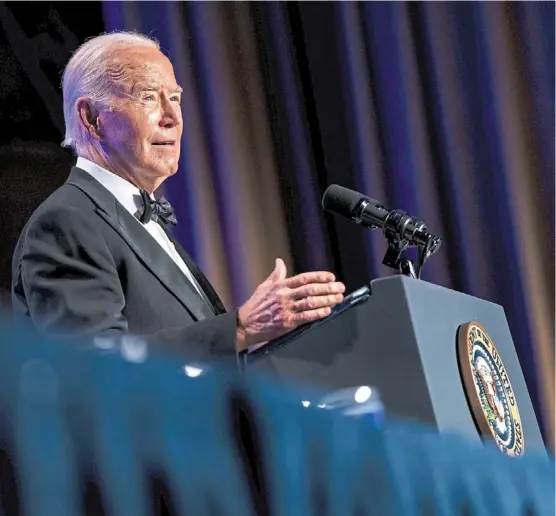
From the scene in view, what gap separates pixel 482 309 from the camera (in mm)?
1480

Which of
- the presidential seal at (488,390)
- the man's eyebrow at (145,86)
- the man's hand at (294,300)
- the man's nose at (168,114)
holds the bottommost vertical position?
the presidential seal at (488,390)

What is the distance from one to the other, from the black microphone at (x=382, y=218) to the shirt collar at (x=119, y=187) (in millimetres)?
307

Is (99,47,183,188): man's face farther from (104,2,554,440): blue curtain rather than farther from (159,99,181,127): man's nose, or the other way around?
(104,2,554,440): blue curtain

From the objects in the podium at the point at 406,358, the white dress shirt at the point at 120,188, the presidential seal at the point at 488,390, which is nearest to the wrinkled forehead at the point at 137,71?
the white dress shirt at the point at 120,188

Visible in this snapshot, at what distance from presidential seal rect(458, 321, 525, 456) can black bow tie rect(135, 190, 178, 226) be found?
523mm

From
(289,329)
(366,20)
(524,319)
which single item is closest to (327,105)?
(366,20)

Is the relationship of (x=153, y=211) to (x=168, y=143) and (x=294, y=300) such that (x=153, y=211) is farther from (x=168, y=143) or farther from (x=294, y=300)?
(x=294, y=300)

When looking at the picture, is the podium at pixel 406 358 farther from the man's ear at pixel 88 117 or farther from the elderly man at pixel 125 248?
the man's ear at pixel 88 117

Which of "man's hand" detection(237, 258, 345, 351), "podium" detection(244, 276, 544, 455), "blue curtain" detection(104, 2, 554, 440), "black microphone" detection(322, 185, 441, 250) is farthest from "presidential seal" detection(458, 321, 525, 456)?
"blue curtain" detection(104, 2, 554, 440)

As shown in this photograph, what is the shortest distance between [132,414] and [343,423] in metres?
0.27

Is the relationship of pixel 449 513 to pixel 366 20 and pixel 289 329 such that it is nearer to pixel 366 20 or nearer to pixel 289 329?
pixel 289 329

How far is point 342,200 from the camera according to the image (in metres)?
1.45

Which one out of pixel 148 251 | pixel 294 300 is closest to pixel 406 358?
pixel 294 300

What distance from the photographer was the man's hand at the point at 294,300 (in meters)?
1.12
